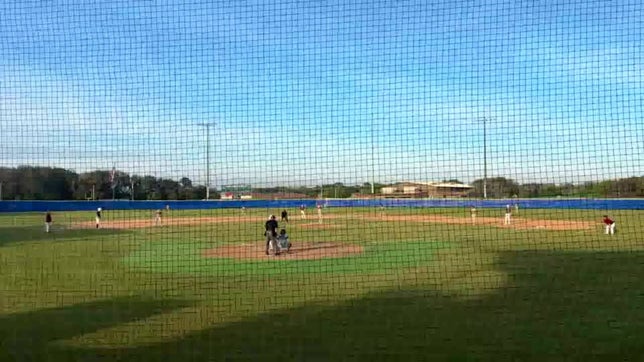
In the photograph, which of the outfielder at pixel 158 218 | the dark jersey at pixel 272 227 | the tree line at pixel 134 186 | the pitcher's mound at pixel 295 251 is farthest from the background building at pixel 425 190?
Result: the outfielder at pixel 158 218

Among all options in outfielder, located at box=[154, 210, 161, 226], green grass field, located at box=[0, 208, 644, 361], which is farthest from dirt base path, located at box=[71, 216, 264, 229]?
green grass field, located at box=[0, 208, 644, 361]

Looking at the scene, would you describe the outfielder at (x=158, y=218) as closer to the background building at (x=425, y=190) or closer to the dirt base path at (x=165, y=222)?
the dirt base path at (x=165, y=222)

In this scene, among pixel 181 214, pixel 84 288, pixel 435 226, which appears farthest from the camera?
pixel 181 214

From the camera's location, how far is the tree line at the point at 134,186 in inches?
305

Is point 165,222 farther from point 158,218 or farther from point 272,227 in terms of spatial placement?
point 272,227

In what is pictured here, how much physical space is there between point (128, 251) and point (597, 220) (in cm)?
1708

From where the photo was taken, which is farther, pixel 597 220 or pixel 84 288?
pixel 597 220

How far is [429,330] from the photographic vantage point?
6.64 m

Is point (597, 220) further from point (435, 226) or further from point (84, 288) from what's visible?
point (84, 288)

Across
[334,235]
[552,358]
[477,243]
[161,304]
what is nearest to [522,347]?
[552,358]

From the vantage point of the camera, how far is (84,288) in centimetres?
1000

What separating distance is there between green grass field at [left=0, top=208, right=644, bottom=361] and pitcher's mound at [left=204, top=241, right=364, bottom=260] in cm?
69

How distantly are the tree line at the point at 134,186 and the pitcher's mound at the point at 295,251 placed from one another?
5.44 metres

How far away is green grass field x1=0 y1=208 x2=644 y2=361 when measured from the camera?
5957 mm
